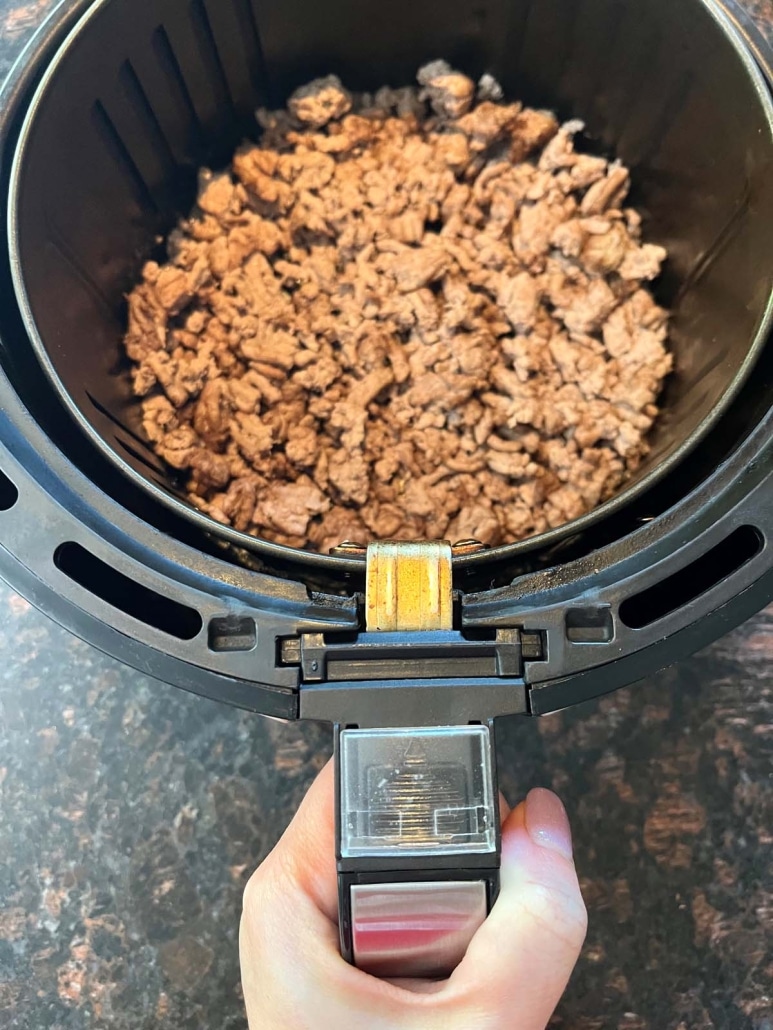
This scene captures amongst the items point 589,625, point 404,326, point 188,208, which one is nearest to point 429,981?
point 589,625

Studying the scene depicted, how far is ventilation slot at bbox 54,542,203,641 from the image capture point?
46 centimetres

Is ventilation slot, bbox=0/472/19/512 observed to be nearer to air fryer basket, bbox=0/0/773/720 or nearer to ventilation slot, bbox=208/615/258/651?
air fryer basket, bbox=0/0/773/720

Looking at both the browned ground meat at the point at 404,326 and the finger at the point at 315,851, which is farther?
the browned ground meat at the point at 404,326

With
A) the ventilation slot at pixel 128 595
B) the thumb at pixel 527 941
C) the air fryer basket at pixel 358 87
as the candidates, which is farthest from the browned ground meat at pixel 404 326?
the thumb at pixel 527 941

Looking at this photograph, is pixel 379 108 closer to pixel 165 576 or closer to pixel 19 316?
pixel 19 316

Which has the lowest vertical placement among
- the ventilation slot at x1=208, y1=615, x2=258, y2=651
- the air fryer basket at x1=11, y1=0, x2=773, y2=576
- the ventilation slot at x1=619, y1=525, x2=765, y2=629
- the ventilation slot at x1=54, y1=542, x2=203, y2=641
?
the ventilation slot at x1=54, y1=542, x2=203, y2=641

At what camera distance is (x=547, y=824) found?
0.46 meters

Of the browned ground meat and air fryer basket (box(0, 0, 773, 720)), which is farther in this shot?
the browned ground meat

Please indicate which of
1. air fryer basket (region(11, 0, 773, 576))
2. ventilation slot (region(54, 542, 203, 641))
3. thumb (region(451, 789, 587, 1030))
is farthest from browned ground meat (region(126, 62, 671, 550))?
thumb (region(451, 789, 587, 1030))

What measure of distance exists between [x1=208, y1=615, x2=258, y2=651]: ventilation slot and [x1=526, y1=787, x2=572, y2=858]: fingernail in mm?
193

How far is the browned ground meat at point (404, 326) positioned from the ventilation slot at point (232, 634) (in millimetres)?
198

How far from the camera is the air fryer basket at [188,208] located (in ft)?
1.40

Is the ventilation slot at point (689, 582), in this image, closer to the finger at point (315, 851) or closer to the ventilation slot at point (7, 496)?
the finger at point (315, 851)

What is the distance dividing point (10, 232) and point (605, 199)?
1.58 feet
